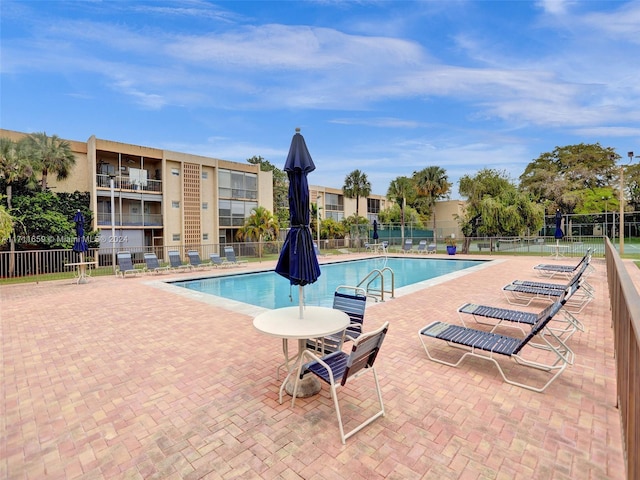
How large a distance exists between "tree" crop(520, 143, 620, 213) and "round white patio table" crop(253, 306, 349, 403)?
39.5 meters

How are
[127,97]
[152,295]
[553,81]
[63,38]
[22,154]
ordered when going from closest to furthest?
1. [152,295]
2. [63,38]
3. [22,154]
4. [553,81]
5. [127,97]

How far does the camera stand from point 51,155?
18.1m

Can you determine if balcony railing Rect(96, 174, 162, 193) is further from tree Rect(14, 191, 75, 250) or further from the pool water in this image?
the pool water

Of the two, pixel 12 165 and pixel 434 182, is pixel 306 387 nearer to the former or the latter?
pixel 12 165

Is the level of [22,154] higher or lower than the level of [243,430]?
higher

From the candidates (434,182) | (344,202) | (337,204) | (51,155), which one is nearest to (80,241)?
(51,155)

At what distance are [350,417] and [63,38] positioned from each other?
16.3 m

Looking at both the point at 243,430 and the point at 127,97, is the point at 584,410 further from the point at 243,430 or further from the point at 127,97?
the point at 127,97

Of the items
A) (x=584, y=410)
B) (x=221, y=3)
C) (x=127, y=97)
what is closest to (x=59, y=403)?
(x=584, y=410)

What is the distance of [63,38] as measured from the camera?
12.0 metres

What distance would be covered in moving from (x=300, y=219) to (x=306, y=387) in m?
1.93

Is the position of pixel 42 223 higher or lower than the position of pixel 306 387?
higher

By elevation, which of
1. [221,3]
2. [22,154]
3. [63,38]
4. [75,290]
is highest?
[221,3]

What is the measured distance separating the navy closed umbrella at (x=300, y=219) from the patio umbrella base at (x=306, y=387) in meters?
0.76
